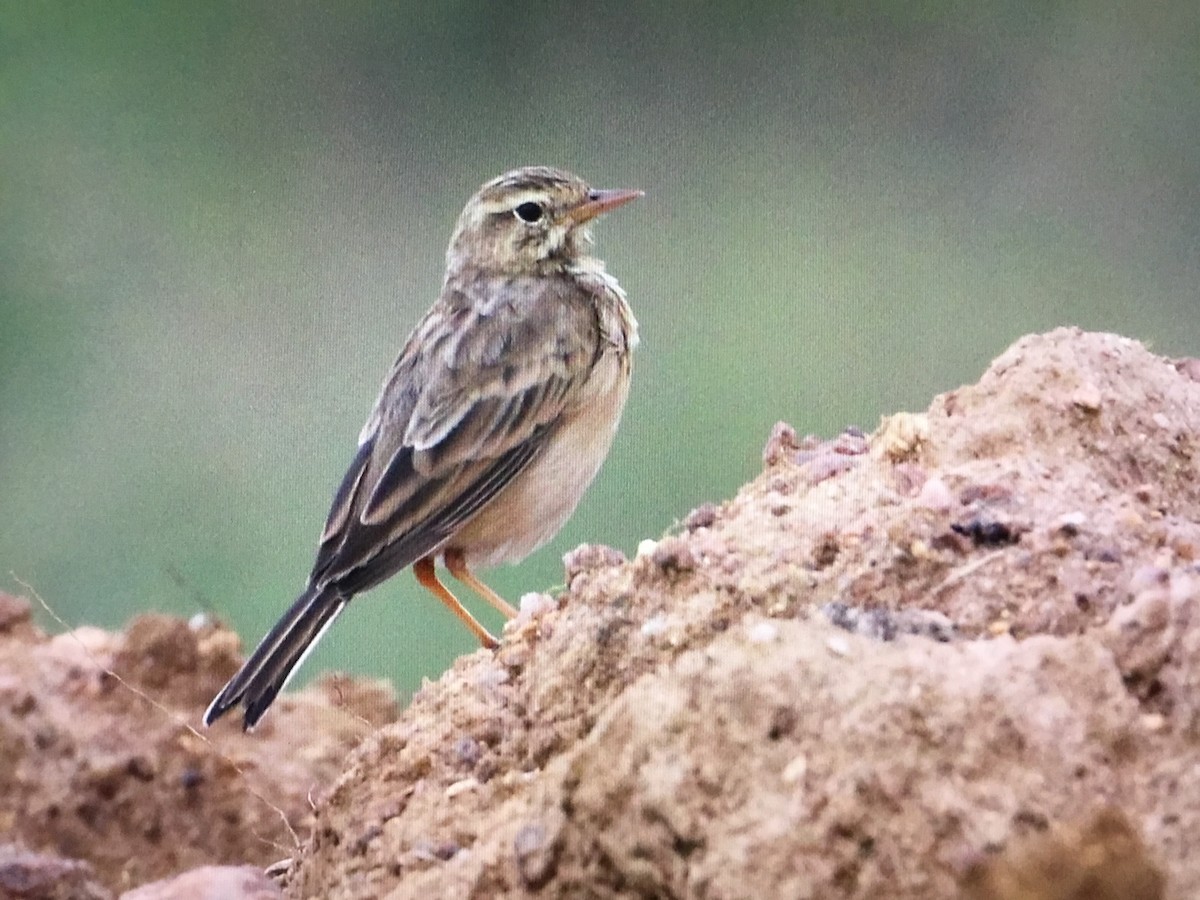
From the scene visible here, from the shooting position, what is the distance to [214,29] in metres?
4.05

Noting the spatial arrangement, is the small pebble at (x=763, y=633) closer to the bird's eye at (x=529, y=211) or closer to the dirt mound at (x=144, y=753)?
the dirt mound at (x=144, y=753)

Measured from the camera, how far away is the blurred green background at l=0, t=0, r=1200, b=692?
3982 mm

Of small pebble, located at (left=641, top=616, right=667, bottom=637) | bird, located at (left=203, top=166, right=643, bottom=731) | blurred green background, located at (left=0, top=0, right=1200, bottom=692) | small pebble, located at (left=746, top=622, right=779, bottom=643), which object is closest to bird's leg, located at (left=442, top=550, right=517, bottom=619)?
bird, located at (left=203, top=166, right=643, bottom=731)

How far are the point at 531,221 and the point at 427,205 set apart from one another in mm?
354

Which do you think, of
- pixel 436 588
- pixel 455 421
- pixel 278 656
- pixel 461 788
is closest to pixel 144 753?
pixel 278 656

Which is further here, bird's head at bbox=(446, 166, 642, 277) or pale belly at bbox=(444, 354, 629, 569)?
bird's head at bbox=(446, 166, 642, 277)

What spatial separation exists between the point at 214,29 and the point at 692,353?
5.60ft

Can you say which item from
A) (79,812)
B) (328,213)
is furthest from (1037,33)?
(79,812)

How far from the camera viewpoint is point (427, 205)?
423cm

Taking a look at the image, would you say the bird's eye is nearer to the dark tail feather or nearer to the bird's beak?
the bird's beak

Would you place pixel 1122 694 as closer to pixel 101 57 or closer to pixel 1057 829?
pixel 1057 829

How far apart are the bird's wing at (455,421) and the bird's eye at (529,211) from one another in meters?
0.19

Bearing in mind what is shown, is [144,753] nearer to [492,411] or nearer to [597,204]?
[492,411]

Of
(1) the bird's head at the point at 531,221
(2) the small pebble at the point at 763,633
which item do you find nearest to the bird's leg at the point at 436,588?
(1) the bird's head at the point at 531,221
